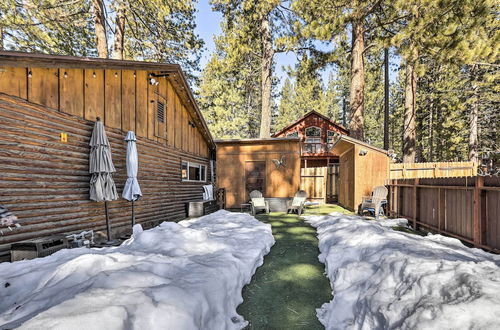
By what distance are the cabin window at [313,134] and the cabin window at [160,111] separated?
609 inches

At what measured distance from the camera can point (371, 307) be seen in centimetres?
237

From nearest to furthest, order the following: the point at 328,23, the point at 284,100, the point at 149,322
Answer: the point at 149,322, the point at 328,23, the point at 284,100

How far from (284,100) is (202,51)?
2269 centimetres

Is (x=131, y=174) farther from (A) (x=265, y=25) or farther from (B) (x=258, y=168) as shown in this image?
(A) (x=265, y=25)

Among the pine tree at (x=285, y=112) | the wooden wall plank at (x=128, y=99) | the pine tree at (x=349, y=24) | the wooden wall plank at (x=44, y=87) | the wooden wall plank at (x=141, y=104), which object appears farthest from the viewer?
the pine tree at (x=285, y=112)

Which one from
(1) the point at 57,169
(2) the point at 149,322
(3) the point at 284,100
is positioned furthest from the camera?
(3) the point at 284,100

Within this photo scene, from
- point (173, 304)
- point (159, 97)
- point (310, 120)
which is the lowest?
point (173, 304)

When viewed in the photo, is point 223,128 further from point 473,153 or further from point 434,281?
point 434,281

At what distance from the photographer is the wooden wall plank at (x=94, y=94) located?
223 inches

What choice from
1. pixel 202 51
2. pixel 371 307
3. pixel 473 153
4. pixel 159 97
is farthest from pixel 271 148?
pixel 473 153

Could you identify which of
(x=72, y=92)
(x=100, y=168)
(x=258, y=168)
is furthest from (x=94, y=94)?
(x=258, y=168)

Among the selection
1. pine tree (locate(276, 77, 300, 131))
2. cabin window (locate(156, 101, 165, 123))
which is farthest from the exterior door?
pine tree (locate(276, 77, 300, 131))

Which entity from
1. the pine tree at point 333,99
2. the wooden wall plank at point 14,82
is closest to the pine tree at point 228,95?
the wooden wall plank at point 14,82

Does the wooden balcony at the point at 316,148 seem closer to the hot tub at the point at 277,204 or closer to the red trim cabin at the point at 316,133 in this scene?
the red trim cabin at the point at 316,133
